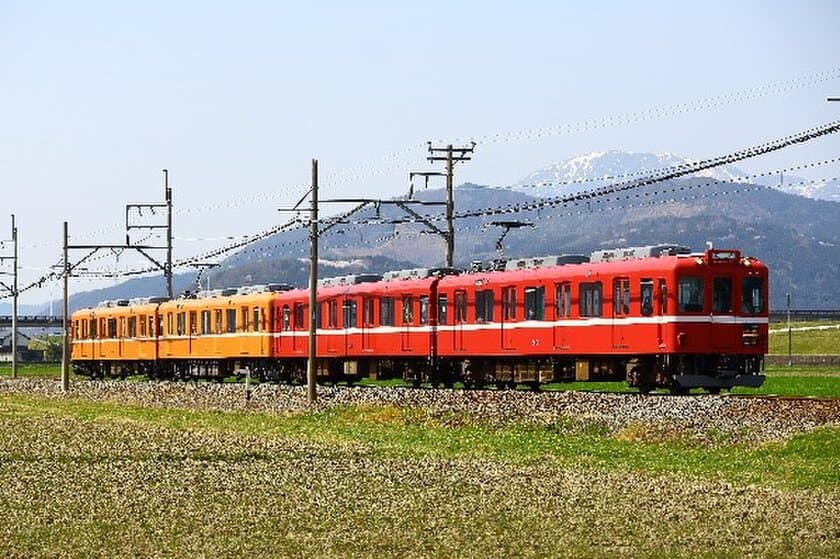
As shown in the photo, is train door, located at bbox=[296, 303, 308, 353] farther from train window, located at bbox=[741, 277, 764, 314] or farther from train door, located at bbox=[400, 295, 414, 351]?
train window, located at bbox=[741, 277, 764, 314]

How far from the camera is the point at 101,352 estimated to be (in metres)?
97.2

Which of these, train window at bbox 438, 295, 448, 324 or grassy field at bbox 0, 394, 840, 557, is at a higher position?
train window at bbox 438, 295, 448, 324

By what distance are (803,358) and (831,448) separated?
93.2 m

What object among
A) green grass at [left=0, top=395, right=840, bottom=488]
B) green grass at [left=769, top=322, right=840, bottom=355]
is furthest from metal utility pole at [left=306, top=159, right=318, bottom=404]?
green grass at [left=769, top=322, right=840, bottom=355]

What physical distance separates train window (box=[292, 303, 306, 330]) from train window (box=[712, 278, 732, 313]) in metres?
25.2

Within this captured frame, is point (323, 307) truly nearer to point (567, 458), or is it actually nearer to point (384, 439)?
point (384, 439)

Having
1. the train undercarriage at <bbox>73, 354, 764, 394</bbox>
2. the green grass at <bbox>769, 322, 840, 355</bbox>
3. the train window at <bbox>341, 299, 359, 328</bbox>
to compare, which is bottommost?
the green grass at <bbox>769, 322, 840, 355</bbox>

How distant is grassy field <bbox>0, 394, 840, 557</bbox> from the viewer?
19359 mm

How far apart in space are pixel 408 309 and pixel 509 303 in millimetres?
7653

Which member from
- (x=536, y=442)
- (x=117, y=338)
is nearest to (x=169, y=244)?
(x=117, y=338)

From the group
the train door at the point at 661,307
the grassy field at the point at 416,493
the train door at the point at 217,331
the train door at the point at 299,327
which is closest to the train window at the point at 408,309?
the train door at the point at 299,327

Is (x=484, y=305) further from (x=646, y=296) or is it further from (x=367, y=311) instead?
(x=646, y=296)

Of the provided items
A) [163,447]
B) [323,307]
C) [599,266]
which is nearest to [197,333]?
[323,307]

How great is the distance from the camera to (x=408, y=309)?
2442 inches
